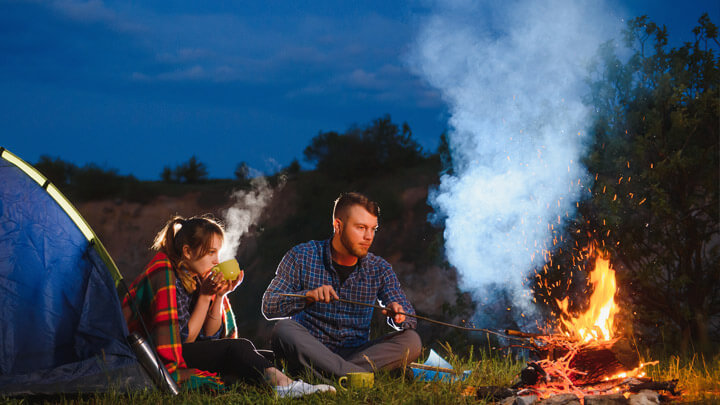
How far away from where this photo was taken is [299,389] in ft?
13.7

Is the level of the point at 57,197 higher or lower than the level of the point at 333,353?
higher

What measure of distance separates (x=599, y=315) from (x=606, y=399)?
30.1 inches

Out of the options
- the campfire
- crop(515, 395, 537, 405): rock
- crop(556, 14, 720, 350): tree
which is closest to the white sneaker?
the campfire

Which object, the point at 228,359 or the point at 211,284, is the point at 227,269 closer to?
the point at 211,284

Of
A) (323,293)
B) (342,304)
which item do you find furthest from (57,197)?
(342,304)

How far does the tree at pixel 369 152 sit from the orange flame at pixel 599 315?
1566 cm

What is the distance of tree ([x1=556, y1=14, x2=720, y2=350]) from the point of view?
6.66 meters

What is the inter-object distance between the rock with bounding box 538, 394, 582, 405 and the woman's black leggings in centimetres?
187

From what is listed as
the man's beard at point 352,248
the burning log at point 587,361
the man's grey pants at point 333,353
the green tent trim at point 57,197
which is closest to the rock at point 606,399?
the burning log at point 587,361

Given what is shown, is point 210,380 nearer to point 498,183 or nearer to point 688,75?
point 498,183

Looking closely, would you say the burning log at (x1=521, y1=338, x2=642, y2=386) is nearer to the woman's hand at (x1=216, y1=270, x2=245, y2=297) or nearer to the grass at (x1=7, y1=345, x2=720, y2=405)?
the grass at (x1=7, y1=345, x2=720, y2=405)

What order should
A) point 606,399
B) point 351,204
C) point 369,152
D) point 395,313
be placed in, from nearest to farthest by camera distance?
point 606,399 → point 395,313 → point 351,204 → point 369,152

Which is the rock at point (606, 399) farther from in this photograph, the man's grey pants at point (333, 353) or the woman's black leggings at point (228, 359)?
the woman's black leggings at point (228, 359)

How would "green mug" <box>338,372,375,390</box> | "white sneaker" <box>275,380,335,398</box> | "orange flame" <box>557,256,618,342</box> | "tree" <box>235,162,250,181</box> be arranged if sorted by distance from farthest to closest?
"tree" <box>235,162,250,181</box> → "orange flame" <box>557,256,618,342</box> → "green mug" <box>338,372,375,390</box> → "white sneaker" <box>275,380,335,398</box>
